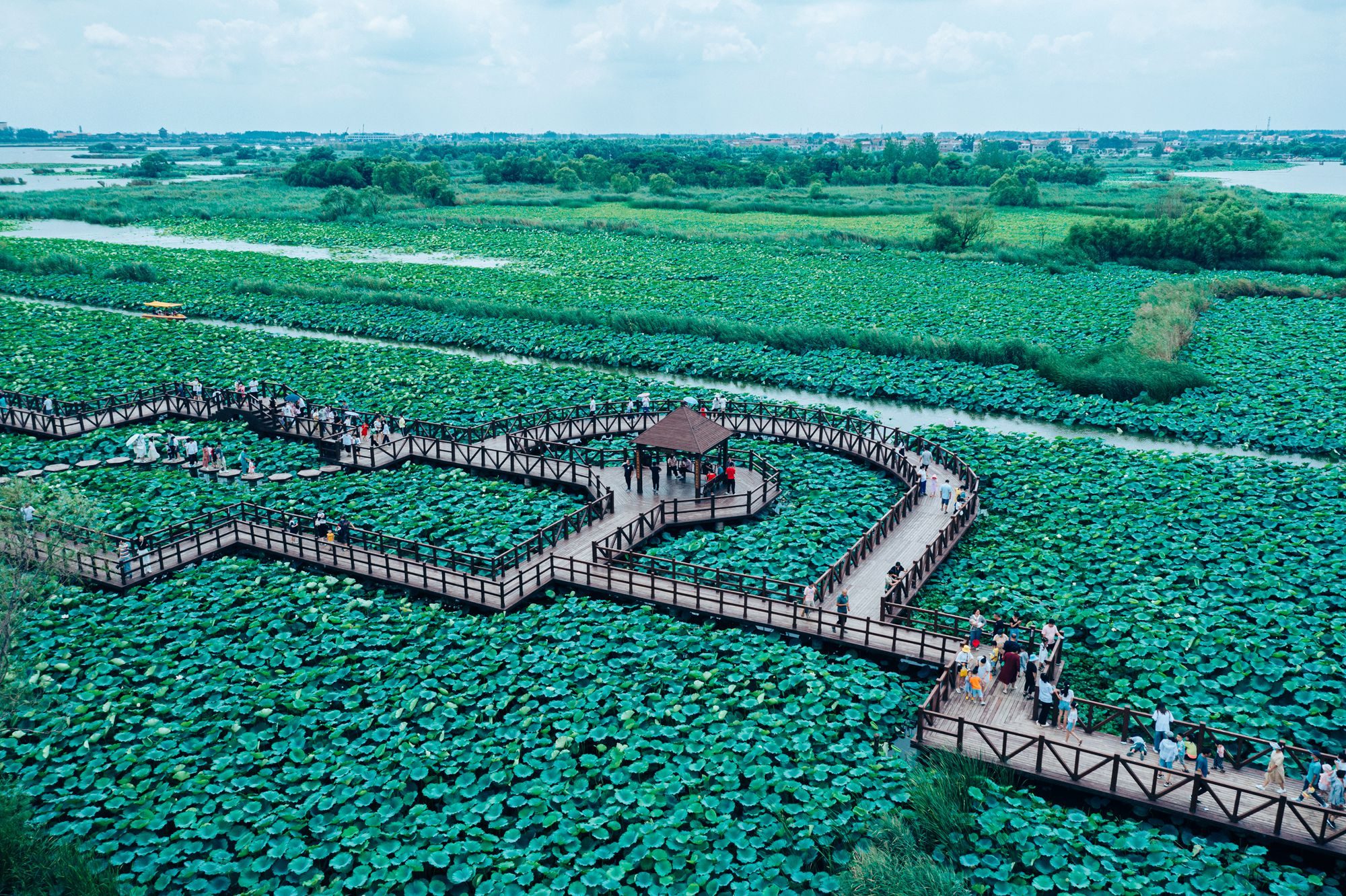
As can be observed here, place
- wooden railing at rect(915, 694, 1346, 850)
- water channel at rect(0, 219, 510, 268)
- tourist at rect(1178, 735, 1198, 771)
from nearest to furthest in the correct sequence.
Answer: wooden railing at rect(915, 694, 1346, 850), tourist at rect(1178, 735, 1198, 771), water channel at rect(0, 219, 510, 268)

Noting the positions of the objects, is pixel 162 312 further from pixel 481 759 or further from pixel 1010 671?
pixel 1010 671

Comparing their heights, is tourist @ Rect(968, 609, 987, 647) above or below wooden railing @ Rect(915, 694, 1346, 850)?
above

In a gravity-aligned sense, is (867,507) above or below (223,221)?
below

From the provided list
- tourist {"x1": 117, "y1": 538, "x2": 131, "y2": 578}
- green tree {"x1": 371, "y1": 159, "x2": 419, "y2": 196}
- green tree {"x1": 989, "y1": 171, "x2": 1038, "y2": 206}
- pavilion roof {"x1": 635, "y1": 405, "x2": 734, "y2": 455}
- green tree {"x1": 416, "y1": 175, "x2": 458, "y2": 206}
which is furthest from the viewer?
green tree {"x1": 371, "y1": 159, "x2": 419, "y2": 196}

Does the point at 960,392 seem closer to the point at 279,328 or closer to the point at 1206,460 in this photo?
the point at 1206,460

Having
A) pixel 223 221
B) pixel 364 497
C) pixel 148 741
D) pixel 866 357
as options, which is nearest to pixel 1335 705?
pixel 148 741

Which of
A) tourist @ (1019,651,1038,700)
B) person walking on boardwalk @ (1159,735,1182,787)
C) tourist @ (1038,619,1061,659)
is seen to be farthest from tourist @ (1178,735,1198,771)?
tourist @ (1038,619,1061,659)

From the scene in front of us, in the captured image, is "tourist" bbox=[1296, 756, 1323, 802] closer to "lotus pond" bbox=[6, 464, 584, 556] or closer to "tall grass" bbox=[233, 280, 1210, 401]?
"lotus pond" bbox=[6, 464, 584, 556]

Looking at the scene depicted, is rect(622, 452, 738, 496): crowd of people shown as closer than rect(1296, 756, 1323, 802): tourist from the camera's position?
No
